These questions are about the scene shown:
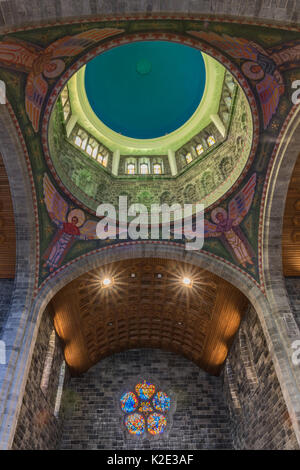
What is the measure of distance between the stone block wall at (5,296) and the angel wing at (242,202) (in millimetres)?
7977

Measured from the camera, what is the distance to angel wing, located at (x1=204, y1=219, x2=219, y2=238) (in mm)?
11922

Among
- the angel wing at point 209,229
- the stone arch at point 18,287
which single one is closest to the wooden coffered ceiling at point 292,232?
the angel wing at point 209,229

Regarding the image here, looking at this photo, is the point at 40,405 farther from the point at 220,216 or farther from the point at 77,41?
the point at 77,41

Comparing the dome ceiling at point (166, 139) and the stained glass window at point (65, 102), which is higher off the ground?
the stained glass window at point (65, 102)

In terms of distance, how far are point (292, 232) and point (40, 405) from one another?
33.6 ft

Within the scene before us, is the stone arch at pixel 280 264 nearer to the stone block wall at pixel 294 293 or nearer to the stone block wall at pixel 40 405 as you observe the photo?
the stone block wall at pixel 294 293

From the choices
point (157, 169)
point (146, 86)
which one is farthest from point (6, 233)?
point (146, 86)

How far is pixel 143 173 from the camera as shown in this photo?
15.0 m

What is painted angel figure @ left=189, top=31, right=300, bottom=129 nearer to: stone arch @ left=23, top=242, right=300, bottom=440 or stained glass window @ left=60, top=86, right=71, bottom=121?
stone arch @ left=23, top=242, right=300, bottom=440

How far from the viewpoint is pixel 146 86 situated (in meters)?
15.5

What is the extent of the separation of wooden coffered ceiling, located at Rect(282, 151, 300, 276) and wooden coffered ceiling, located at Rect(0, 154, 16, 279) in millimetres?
8857

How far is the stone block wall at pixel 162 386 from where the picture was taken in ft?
47.6

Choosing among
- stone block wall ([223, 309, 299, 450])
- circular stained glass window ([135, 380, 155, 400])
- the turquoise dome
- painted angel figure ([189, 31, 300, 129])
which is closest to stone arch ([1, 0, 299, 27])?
painted angel figure ([189, 31, 300, 129])

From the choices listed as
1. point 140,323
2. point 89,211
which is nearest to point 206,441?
point 140,323
